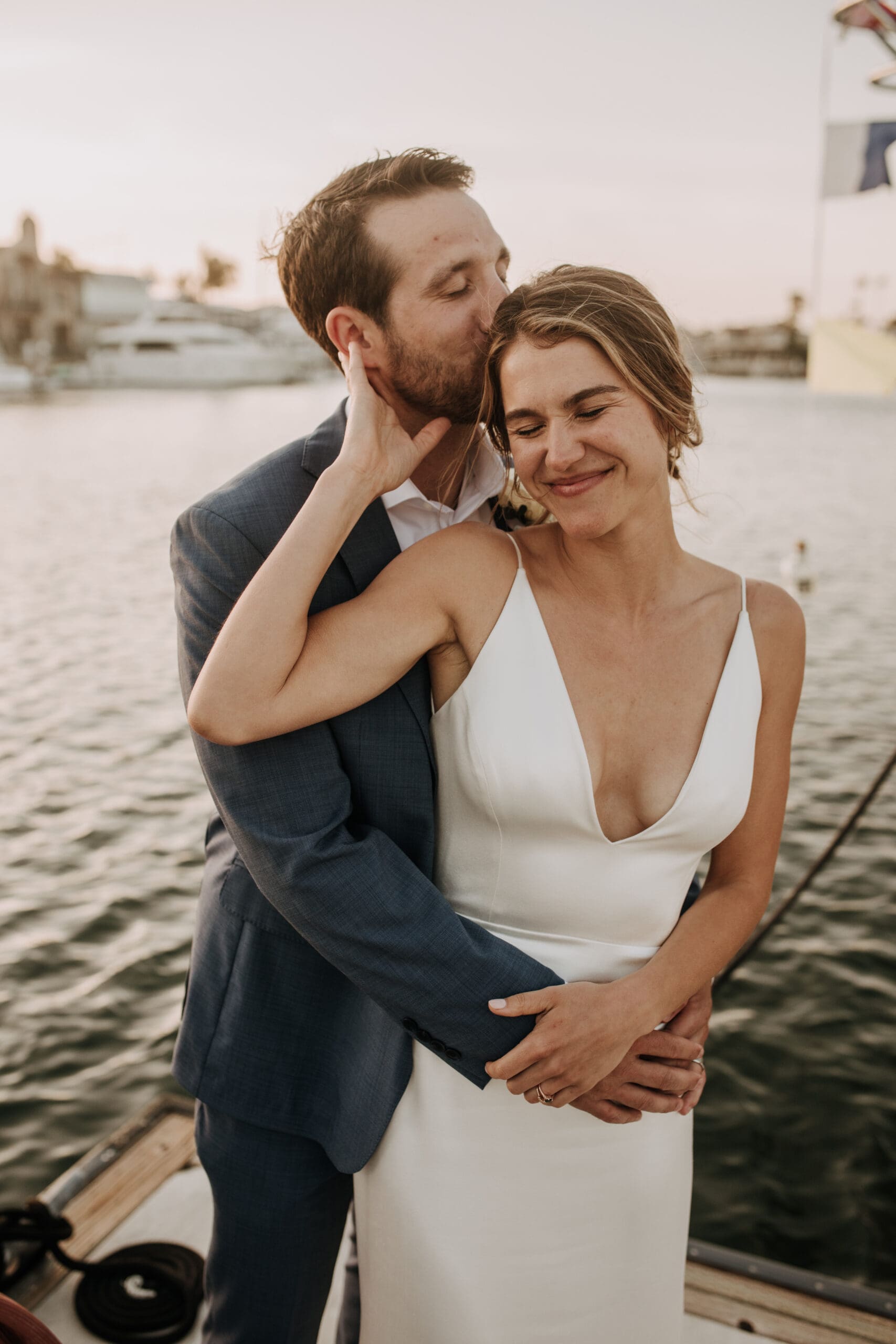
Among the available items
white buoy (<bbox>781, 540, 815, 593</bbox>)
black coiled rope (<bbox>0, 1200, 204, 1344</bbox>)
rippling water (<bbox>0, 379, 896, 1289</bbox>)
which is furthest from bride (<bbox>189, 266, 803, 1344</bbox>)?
white buoy (<bbox>781, 540, 815, 593</bbox>)

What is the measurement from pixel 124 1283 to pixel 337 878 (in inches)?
66.3

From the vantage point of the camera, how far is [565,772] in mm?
1680

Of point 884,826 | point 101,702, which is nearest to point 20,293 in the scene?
point 101,702

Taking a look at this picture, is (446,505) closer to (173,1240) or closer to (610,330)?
(610,330)

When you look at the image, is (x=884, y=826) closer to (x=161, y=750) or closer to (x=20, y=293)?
(x=161, y=750)

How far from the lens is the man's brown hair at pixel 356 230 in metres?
1.89

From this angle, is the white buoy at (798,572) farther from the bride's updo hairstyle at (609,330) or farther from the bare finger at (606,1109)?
the bare finger at (606,1109)

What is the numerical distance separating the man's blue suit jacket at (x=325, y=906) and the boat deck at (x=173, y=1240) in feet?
3.55

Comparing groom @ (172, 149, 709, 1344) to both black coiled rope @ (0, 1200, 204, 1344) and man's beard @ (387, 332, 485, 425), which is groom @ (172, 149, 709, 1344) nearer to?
man's beard @ (387, 332, 485, 425)

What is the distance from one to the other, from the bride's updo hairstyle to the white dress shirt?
0.22 metres

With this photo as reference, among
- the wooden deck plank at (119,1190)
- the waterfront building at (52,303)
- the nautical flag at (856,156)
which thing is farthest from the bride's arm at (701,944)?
the waterfront building at (52,303)

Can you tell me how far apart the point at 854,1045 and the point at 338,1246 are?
4.05 meters

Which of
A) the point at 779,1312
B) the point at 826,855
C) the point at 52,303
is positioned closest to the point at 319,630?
the point at 779,1312

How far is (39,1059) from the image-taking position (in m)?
4.98
